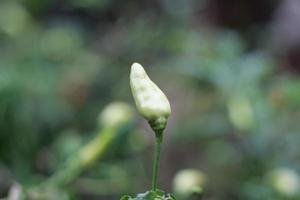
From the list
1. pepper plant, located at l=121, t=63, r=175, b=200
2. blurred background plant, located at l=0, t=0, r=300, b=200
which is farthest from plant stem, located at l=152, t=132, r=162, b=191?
blurred background plant, located at l=0, t=0, r=300, b=200

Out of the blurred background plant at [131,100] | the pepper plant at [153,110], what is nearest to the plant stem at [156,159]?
the pepper plant at [153,110]

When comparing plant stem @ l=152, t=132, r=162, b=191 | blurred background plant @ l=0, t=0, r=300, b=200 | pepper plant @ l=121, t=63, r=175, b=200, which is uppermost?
blurred background plant @ l=0, t=0, r=300, b=200

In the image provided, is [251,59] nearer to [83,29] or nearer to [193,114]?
[193,114]

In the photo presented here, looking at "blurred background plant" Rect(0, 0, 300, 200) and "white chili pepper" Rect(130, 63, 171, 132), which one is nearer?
"white chili pepper" Rect(130, 63, 171, 132)

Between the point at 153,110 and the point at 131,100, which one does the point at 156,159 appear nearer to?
the point at 153,110

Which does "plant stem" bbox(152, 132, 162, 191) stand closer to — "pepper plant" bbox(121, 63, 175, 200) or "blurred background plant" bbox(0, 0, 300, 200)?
"pepper plant" bbox(121, 63, 175, 200)

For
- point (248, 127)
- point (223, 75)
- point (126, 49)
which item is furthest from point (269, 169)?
point (126, 49)

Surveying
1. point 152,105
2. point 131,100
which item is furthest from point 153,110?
point 131,100

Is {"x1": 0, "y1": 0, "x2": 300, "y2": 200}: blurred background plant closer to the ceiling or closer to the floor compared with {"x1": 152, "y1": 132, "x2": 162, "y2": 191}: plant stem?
closer to the ceiling

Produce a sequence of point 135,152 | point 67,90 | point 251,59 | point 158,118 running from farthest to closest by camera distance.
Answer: point 67,90
point 251,59
point 135,152
point 158,118
